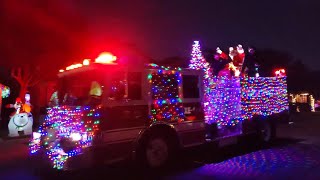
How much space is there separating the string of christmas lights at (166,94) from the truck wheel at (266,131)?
3.99 metres

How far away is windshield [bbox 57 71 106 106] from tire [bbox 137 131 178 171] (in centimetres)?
147

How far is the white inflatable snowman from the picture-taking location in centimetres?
1606

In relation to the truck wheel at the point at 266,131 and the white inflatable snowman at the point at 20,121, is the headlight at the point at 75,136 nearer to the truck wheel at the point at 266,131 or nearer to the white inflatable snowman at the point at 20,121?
the truck wheel at the point at 266,131

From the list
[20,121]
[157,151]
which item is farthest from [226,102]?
[20,121]

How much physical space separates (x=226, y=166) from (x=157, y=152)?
64.6 inches

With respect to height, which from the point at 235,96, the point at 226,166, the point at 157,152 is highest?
the point at 235,96

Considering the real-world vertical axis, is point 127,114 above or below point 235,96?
below

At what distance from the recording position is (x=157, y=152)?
7902 millimetres

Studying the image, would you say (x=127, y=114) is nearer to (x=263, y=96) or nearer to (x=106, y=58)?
(x=106, y=58)

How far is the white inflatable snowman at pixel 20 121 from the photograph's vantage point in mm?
16062

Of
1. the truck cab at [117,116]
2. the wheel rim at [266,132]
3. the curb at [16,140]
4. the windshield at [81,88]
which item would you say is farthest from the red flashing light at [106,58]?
the curb at [16,140]

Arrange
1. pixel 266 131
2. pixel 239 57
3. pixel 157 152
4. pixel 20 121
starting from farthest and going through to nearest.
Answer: pixel 20 121 < pixel 266 131 < pixel 239 57 < pixel 157 152

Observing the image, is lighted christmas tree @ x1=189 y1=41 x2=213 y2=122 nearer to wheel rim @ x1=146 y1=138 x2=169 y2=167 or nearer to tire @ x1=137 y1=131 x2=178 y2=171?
tire @ x1=137 y1=131 x2=178 y2=171

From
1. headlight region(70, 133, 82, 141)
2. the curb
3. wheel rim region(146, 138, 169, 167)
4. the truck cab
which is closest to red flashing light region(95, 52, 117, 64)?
the truck cab
